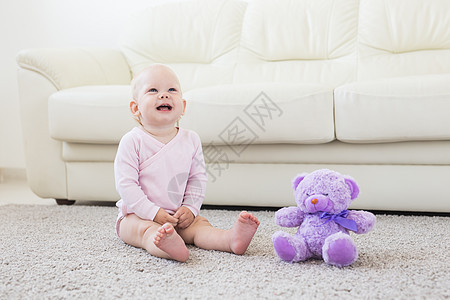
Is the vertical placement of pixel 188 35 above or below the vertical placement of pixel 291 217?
above

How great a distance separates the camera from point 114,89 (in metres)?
1.93

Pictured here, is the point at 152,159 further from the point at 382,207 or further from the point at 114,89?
the point at 382,207

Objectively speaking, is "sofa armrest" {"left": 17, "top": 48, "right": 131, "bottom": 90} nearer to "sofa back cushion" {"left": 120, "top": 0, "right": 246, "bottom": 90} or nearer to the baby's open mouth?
"sofa back cushion" {"left": 120, "top": 0, "right": 246, "bottom": 90}

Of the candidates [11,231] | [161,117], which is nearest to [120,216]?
[161,117]

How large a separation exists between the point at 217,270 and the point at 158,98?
1.59 feet

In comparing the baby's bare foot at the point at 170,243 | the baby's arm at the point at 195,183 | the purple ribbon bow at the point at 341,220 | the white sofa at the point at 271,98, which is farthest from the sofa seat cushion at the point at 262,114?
the baby's bare foot at the point at 170,243

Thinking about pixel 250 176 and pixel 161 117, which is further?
pixel 250 176

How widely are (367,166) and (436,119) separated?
27cm

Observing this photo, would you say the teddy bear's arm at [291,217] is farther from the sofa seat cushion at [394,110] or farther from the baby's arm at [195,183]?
the sofa seat cushion at [394,110]

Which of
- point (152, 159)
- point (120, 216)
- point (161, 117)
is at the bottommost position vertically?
point (120, 216)

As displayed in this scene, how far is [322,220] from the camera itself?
1.15 metres

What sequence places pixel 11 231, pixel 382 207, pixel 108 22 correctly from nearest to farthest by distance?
pixel 11 231
pixel 382 207
pixel 108 22

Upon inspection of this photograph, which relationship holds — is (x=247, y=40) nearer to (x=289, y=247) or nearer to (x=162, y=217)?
(x=162, y=217)

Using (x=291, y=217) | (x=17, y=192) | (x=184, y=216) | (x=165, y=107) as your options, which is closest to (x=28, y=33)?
(x=17, y=192)
